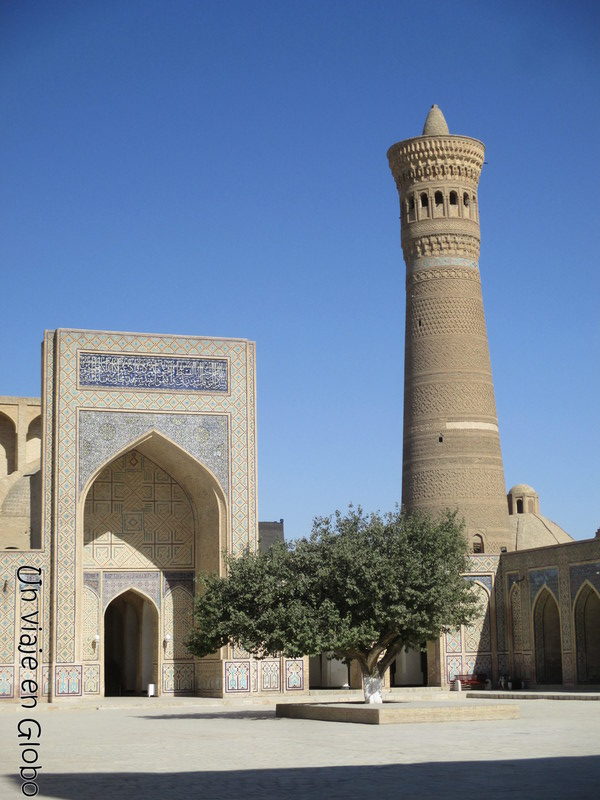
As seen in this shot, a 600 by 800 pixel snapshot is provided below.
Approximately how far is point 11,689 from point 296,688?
4.50 meters

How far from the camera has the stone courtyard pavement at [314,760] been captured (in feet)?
23.1

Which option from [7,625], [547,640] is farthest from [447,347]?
[7,625]

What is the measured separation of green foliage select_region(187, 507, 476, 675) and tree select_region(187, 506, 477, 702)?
0.01 meters

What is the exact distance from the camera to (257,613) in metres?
15.5

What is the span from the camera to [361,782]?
7410 mm

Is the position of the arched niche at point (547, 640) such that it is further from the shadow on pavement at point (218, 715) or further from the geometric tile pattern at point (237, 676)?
the shadow on pavement at point (218, 715)

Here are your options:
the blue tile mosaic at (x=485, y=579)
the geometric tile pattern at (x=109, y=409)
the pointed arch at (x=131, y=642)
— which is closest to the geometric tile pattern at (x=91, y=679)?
the geometric tile pattern at (x=109, y=409)

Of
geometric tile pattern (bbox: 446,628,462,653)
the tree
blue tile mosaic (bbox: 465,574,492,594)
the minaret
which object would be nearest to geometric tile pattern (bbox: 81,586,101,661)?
the tree

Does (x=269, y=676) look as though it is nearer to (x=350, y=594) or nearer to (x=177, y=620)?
(x=177, y=620)

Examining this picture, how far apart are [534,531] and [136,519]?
50.6 feet

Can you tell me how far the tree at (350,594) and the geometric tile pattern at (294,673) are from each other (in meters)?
4.42

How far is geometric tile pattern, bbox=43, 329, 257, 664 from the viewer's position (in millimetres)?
19406

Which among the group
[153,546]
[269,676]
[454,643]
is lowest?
[269,676]

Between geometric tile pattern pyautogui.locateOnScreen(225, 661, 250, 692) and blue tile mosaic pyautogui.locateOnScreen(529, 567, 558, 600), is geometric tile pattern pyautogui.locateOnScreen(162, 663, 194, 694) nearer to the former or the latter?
geometric tile pattern pyautogui.locateOnScreen(225, 661, 250, 692)
